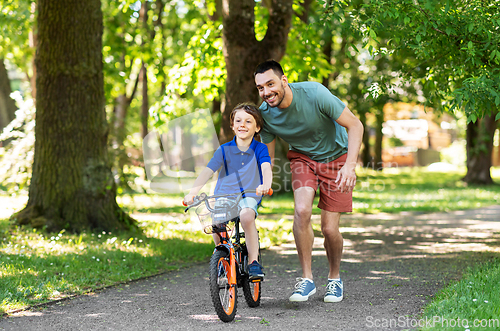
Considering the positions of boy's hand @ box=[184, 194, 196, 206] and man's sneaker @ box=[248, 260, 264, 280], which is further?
man's sneaker @ box=[248, 260, 264, 280]

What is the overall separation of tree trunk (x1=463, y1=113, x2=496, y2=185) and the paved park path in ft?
44.9

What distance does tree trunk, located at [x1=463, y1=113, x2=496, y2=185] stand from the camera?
68.2 feet

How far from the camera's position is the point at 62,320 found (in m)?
4.13

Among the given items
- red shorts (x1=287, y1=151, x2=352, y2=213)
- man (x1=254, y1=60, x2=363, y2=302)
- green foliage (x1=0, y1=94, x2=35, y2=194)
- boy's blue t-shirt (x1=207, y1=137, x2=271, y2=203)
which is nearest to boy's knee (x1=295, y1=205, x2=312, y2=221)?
man (x1=254, y1=60, x2=363, y2=302)

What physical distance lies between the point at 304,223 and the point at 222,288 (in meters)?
0.98

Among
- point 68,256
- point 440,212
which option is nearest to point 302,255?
point 68,256

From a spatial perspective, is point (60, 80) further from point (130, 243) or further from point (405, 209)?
point (405, 209)

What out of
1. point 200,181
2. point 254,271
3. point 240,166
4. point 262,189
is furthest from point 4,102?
point 262,189

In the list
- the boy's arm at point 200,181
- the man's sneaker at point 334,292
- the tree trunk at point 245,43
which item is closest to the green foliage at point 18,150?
the tree trunk at point 245,43

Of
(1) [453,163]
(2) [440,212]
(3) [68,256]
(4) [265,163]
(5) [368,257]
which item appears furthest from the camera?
(1) [453,163]

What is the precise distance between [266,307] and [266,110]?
1700 mm

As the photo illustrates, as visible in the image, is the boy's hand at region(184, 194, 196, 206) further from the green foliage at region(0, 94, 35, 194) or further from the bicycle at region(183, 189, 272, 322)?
the green foliage at region(0, 94, 35, 194)

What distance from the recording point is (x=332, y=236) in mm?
4562

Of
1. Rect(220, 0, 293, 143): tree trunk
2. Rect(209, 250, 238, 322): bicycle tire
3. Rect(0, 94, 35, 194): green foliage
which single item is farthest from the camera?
Rect(0, 94, 35, 194): green foliage
